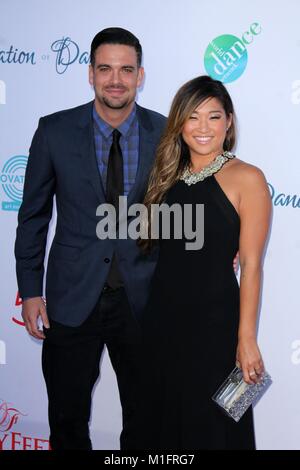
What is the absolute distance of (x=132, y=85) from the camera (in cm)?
237

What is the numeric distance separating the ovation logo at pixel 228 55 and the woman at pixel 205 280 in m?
0.60

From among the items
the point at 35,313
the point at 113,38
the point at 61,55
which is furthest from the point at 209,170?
the point at 61,55

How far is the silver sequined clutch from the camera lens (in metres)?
2.09

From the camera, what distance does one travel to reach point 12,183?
3.09 meters

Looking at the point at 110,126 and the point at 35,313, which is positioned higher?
the point at 110,126

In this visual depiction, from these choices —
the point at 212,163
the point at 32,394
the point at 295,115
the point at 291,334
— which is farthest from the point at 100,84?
the point at 32,394

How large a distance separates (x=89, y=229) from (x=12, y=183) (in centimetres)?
90

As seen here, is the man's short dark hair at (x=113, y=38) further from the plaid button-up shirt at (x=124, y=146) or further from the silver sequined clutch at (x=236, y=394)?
the silver sequined clutch at (x=236, y=394)

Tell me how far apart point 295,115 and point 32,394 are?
6.39 ft

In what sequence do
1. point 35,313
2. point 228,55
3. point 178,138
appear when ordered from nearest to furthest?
point 178,138 → point 35,313 → point 228,55

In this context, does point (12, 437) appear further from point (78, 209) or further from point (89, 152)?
point (89, 152)

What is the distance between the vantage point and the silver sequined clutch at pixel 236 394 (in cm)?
209

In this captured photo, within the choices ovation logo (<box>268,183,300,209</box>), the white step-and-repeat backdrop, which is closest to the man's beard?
the white step-and-repeat backdrop
